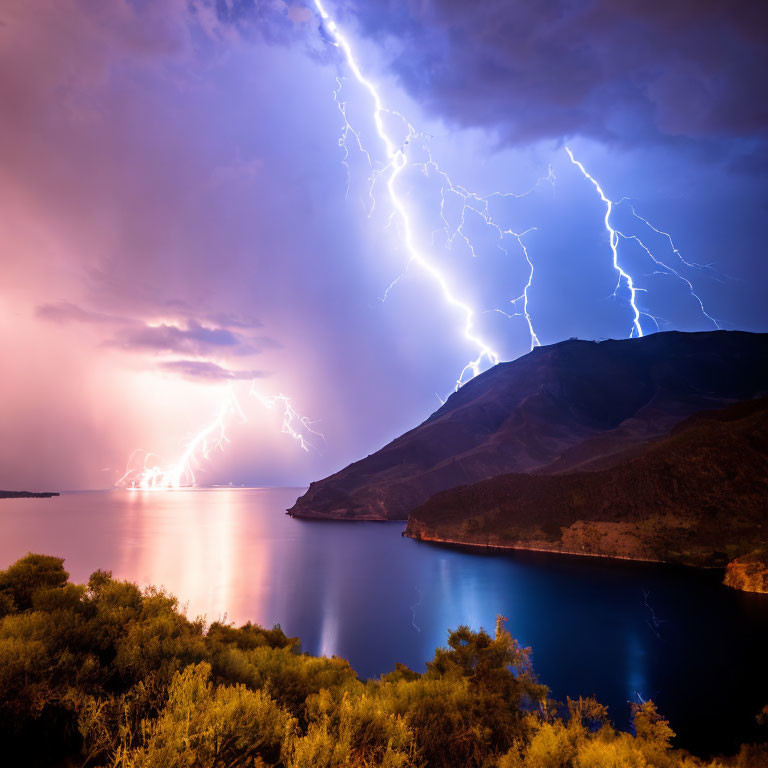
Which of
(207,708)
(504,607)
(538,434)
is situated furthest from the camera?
(538,434)

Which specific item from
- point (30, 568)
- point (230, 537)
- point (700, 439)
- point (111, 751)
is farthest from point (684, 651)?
point (230, 537)

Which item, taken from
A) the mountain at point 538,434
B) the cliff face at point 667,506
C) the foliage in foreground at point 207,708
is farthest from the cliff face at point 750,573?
the mountain at point 538,434

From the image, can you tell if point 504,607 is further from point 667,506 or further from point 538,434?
point 538,434

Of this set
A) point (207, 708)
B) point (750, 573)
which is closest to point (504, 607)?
point (750, 573)

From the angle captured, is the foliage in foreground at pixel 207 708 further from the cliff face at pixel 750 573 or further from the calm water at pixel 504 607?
the cliff face at pixel 750 573

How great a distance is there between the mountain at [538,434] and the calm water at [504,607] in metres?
55.3

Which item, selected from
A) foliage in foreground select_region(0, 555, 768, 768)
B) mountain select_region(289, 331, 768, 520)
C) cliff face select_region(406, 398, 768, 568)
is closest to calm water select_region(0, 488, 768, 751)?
cliff face select_region(406, 398, 768, 568)

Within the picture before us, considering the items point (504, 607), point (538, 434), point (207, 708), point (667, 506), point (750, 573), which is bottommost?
point (504, 607)

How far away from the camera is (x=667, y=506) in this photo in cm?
5975

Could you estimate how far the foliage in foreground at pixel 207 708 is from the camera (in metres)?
6.43

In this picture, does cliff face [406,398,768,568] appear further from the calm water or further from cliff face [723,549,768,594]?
the calm water

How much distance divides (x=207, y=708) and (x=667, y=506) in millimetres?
69364

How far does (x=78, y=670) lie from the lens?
29.3 ft

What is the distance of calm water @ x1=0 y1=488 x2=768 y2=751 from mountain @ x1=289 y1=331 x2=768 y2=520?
55.3m
